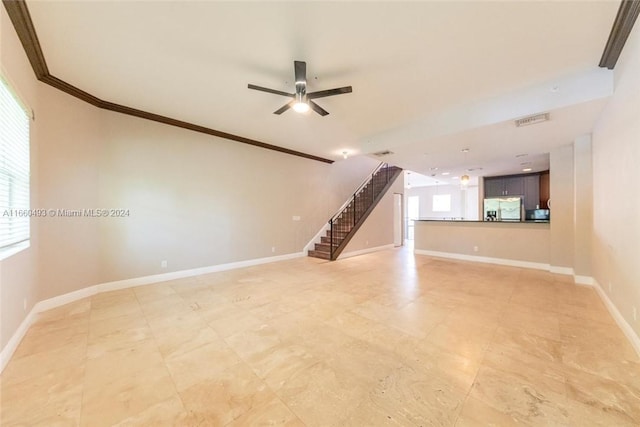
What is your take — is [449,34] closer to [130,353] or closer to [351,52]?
[351,52]

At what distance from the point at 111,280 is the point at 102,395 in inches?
119

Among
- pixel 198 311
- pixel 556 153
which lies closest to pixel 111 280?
pixel 198 311

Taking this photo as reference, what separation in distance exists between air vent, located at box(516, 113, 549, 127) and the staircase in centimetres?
462

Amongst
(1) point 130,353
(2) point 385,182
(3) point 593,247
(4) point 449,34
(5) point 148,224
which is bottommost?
(1) point 130,353

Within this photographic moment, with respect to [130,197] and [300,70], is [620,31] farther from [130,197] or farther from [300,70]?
[130,197]

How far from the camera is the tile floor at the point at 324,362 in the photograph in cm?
160

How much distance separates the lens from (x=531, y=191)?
8625 mm

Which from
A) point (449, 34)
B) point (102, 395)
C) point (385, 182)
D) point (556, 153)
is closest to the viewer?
point (102, 395)

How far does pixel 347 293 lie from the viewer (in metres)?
3.98

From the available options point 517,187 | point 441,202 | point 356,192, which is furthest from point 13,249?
point 441,202

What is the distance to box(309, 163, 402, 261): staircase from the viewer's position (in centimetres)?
711

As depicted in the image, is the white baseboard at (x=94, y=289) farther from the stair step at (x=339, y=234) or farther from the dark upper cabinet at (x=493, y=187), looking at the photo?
the dark upper cabinet at (x=493, y=187)

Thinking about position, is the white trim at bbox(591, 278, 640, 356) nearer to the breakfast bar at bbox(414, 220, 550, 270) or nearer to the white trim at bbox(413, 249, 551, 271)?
the white trim at bbox(413, 249, 551, 271)

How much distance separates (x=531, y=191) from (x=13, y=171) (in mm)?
12491
